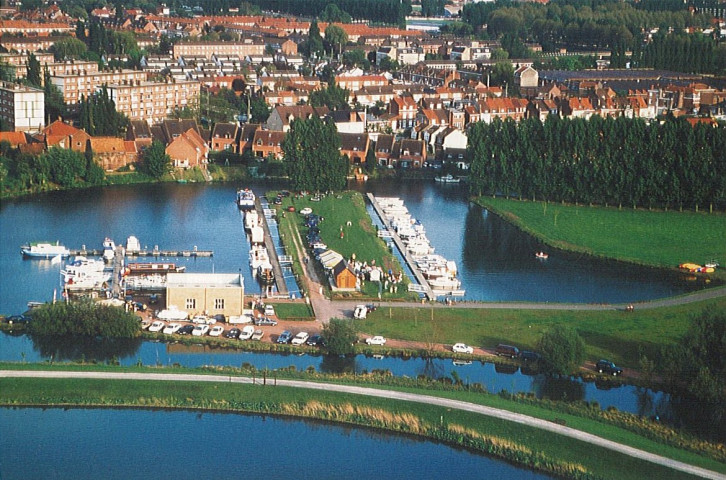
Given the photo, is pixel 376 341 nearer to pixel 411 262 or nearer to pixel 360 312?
pixel 360 312

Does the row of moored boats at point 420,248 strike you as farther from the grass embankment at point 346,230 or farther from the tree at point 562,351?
the tree at point 562,351

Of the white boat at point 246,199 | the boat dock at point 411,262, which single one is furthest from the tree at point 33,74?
the boat dock at point 411,262

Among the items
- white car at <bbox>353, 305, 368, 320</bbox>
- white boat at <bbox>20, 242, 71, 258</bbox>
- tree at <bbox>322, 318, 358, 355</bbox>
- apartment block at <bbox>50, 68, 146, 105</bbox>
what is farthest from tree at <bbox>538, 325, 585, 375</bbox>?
apartment block at <bbox>50, 68, 146, 105</bbox>

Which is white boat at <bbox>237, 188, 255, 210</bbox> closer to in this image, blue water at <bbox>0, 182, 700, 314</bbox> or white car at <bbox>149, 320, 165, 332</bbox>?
blue water at <bbox>0, 182, 700, 314</bbox>

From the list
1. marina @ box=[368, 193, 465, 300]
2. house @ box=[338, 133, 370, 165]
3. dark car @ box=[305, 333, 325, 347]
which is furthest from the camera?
house @ box=[338, 133, 370, 165]

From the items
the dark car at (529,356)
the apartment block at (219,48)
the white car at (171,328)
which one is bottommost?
the dark car at (529,356)

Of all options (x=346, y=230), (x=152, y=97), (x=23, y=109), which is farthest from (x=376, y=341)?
(x=152, y=97)
